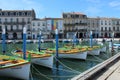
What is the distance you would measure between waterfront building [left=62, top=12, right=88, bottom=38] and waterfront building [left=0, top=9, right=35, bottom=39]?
Answer: 1468 centimetres

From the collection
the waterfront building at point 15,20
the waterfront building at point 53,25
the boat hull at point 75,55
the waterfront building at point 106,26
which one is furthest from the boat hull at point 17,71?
the waterfront building at point 106,26

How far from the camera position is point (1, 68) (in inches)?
735

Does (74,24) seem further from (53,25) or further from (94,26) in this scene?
(94,26)

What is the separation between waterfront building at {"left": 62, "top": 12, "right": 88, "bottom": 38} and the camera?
348 ft

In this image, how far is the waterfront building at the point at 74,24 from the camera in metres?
106

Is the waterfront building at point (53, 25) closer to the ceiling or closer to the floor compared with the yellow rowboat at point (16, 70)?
closer to the ceiling

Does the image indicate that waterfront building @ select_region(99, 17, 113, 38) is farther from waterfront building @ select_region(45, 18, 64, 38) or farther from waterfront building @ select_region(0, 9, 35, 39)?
waterfront building @ select_region(0, 9, 35, 39)

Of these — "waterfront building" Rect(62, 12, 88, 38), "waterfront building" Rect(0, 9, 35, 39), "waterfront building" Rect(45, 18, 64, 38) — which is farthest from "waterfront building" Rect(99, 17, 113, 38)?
"waterfront building" Rect(0, 9, 35, 39)

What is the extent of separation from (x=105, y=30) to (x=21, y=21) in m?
36.3

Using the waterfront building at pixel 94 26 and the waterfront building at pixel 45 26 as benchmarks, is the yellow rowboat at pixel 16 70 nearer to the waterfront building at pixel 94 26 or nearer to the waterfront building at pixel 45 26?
the waterfront building at pixel 45 26

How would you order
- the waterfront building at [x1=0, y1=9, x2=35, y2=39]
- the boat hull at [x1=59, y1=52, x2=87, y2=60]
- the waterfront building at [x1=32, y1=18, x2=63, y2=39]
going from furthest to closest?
the waterfront building at [x1=32, y1=18, x2=63, y2=39], the waterfront building at [x1=0, y1=9, x2=35, y2=39], the boat hull at [x1=59, y1=52, x2=87, y2=60]

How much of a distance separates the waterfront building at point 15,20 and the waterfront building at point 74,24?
14.7 m

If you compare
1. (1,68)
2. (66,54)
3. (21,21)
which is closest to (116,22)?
(21,21)

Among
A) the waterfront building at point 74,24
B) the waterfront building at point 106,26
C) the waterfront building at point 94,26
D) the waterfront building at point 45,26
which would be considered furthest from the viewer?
the waterfront building at point 106,26
